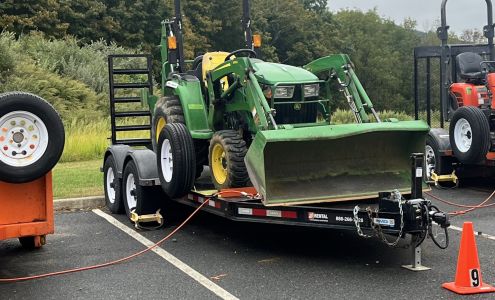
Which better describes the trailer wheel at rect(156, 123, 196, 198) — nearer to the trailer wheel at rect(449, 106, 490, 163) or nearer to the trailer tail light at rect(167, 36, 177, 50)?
the trailer tail light at rect(167, 36, 177, 50)

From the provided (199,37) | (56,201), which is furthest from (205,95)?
(199,37)

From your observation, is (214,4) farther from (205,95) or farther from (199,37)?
(205,95)

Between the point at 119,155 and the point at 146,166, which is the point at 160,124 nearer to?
the point at 146,166

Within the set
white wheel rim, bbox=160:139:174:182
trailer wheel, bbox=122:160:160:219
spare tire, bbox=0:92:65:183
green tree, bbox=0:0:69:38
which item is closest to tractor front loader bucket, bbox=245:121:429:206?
white wheel rim, bbox=160:139:174:182

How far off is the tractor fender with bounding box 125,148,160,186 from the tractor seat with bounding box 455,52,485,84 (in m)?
5.90

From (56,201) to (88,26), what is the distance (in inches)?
1223

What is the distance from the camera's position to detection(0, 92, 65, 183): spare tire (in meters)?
5.54

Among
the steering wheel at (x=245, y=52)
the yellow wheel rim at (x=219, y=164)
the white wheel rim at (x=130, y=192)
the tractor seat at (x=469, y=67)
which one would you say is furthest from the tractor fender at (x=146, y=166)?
the tractor seat at (x=469, y=67)

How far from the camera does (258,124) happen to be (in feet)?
22.6

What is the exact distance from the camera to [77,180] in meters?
11.9

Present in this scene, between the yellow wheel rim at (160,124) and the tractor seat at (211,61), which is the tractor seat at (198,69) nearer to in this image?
the tractor seat at (211,61)

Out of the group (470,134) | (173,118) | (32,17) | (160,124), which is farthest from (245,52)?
(32,17)

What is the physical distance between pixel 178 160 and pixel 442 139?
5.61m

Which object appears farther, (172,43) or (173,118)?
(172,43)
